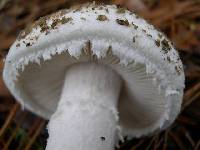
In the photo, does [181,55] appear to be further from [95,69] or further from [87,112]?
[87,112]

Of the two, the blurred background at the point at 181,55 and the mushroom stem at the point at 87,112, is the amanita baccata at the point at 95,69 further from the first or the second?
the blurred background at the point at 181,55

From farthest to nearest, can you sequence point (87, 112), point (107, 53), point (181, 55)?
1. point (181, 55)
2. point (87, 112)
3. point (107, 53)

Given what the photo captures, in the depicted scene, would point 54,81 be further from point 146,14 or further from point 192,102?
point 146,14

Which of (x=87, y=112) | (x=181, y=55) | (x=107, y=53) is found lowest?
(x=181, y=55)

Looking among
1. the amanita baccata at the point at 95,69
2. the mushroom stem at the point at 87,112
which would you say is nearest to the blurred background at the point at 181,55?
the amanita baccata at the point at 95,69

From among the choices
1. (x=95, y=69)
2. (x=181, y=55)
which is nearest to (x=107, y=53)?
(x=95, y=69)

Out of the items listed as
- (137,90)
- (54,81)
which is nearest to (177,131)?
→ (137,90)
